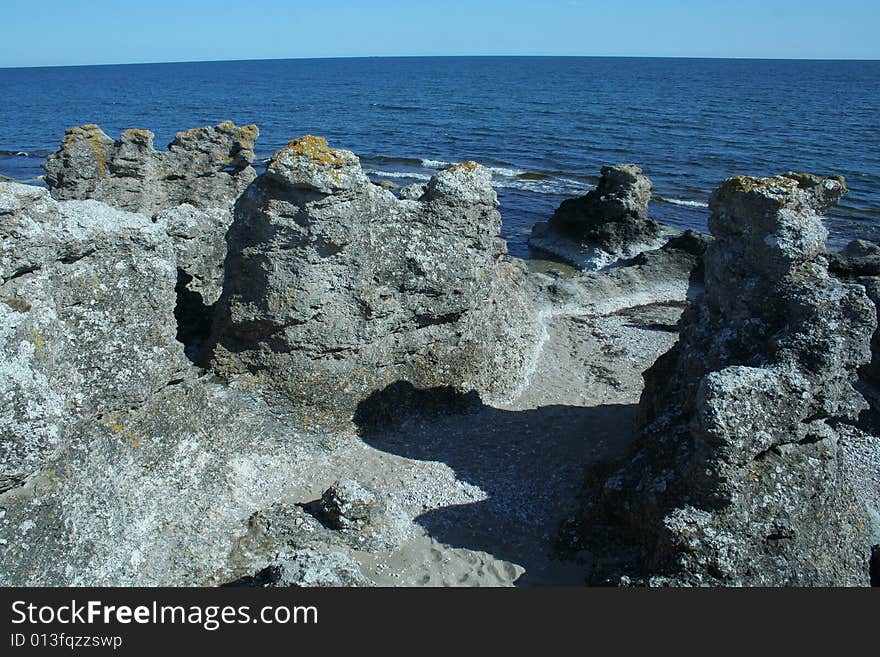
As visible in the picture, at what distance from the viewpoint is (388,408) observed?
579 inches

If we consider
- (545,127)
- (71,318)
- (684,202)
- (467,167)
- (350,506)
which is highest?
(545,127)

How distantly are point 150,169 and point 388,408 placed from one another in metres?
15.1

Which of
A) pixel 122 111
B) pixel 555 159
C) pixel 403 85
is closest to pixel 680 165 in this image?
pixel 555 159

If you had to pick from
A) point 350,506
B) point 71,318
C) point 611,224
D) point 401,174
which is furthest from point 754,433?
point 401,174

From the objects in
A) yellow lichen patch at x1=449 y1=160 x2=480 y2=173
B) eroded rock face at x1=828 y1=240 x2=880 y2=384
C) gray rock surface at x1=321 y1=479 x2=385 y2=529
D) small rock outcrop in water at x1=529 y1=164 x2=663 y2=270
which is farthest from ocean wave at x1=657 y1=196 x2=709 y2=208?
gray rock surface at x1=321 y1=479 x2=385 y2=529

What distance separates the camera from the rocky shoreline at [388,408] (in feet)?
33.2

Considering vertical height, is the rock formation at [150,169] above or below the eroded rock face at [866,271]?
above

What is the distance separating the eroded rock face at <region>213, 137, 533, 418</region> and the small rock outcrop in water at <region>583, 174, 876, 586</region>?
4.68 meters

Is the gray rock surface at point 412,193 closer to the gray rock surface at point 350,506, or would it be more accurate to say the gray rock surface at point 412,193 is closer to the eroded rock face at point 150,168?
the gray rock surface at point 350,506

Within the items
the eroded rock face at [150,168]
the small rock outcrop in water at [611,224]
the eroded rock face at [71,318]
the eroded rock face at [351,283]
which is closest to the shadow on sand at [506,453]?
the eroded rock face at [351,283]

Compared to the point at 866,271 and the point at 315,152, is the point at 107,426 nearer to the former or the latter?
the point at 315,152

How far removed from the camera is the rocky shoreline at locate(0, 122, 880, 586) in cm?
1012

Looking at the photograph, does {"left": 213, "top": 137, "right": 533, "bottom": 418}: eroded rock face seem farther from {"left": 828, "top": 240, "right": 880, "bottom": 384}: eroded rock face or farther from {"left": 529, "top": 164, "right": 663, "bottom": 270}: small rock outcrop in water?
{"left": 529, "top": 164, "right": 663, "bottom": 270}: small rock outcrop in water

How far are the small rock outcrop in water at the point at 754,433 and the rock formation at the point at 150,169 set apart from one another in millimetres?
13910
